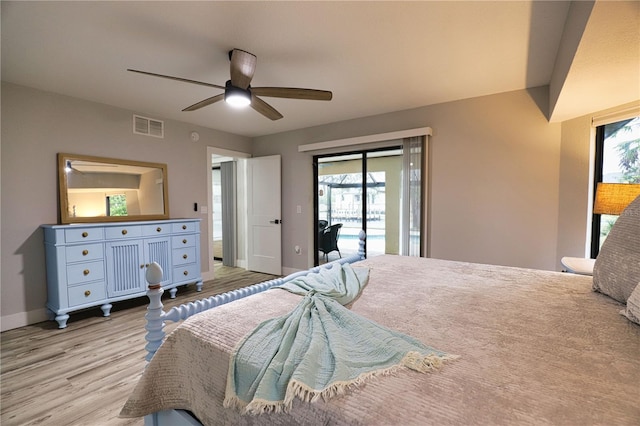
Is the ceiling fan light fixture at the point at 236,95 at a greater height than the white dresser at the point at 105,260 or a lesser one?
greater

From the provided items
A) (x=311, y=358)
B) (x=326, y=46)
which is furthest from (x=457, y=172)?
(x=311, y=358)

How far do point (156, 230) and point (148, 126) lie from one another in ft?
4.73

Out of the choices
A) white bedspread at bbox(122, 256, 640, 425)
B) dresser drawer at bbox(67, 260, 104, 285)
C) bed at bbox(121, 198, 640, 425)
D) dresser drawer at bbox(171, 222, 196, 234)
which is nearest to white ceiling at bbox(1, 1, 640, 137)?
bed at bbox(121, 198, 640, 425)

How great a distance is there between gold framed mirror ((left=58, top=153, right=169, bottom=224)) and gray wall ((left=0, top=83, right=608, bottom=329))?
111mm

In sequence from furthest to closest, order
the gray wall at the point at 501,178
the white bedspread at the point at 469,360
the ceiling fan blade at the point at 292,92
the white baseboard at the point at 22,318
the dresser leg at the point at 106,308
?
the dresser leg at the point at 106,308 < the gray wall at the point at 501,178 < the white baseboard at the point at 22,318 < the ceiling fan blade at the point at 292,92 < the white bedspread at the point at 469,360

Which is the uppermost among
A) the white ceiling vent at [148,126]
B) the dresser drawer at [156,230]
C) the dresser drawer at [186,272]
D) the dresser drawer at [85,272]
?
the white ceiling vent at [148,126]

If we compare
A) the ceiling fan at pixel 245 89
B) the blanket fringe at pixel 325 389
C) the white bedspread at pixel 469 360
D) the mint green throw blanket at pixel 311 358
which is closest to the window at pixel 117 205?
the ceiling fan at pixel 245 89

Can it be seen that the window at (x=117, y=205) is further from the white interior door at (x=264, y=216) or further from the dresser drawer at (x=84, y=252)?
the white interior door at (x=264, y=216)

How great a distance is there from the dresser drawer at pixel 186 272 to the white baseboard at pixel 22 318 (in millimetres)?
1266

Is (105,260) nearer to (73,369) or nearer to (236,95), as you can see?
(73,369)

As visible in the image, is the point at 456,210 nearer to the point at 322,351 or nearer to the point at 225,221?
the point at 322,351

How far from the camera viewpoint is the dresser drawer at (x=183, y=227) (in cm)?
368

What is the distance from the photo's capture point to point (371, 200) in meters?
4.24

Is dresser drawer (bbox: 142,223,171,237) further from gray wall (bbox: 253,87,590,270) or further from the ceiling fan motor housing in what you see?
gray wall (bbox: 253,87,590,270)
